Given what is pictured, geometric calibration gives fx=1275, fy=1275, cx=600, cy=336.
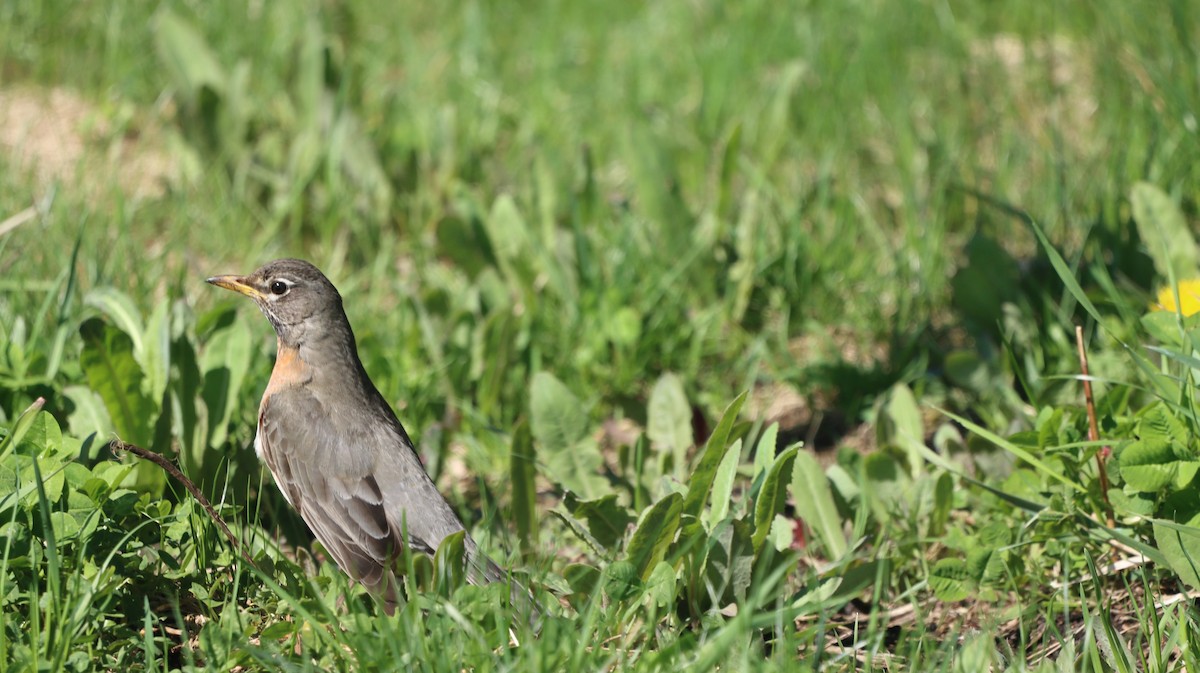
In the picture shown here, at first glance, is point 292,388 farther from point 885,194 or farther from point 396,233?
point 885,194

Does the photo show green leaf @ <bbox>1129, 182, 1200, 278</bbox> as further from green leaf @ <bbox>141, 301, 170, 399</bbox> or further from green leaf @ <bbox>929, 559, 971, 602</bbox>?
green leaf @ <bbox>141, 301, 170, 399</bbox>

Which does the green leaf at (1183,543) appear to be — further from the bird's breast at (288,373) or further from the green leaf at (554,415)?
the bird's breast at (288,373)

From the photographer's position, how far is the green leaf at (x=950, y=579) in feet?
12.7

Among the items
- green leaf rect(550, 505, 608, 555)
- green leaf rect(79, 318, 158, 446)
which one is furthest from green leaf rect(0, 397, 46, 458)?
green leaf rect(550, 505, 608, 555)

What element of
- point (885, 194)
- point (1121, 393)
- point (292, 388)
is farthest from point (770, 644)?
point (885, 194)

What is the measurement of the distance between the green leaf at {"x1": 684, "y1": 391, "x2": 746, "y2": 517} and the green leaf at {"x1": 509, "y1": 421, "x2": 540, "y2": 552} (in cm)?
65

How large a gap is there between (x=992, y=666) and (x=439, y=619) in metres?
1.46

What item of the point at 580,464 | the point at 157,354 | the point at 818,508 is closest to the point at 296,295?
the point at 157,354

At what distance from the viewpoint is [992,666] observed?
3365 mm

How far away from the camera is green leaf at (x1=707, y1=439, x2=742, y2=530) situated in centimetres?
373

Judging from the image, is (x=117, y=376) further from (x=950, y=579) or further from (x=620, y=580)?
(x=950, y=579)

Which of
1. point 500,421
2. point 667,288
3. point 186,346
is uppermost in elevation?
point 186,346

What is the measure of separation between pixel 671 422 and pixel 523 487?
0.68 metres

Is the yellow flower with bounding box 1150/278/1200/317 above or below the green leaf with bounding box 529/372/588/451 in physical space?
above
